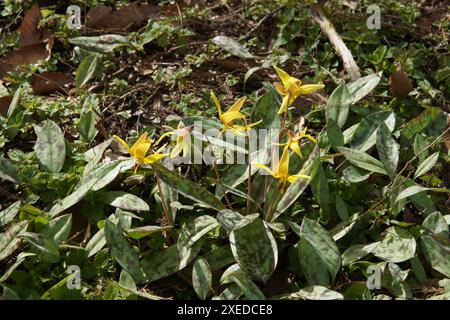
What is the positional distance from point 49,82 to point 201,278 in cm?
139

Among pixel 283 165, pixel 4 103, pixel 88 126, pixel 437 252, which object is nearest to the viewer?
pixel 283 165

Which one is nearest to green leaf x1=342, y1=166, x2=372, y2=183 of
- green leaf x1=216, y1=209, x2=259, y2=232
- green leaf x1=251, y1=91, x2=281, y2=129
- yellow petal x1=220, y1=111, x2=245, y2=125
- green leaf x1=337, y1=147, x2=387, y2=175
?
green leaf x1=337, y1=147, x2=387, y2=175

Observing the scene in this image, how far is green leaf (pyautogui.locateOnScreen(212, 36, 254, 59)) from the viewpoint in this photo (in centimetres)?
333

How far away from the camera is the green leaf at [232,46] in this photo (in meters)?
3.33

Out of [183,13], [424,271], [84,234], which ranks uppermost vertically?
[183,13]

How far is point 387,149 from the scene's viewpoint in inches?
108

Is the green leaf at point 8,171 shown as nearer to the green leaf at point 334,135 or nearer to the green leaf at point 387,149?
the green leaf at point 334,135

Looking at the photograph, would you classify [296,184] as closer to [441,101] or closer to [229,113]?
[229,113]

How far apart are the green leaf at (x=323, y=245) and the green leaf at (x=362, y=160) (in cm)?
37

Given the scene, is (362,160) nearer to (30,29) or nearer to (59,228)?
(59,228)

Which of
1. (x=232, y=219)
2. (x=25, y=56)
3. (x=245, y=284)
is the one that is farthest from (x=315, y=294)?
(x=25, y=56)

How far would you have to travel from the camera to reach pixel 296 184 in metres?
2.58

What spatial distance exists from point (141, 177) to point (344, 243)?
814 millimetres
